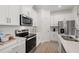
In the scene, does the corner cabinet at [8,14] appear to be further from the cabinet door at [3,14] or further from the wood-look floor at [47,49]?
the wood-look floor at [47,49]

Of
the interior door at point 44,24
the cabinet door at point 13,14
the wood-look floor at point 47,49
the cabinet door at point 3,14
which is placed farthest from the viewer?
the interior door at point 44,24

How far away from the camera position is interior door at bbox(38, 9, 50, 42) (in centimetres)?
659

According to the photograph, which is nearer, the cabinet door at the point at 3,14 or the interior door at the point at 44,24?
the cabinet door at the point at 3,14

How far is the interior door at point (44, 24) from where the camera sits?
6588 mm

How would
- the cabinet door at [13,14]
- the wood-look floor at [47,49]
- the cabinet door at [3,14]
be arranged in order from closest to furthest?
1. the cabinet door at [3,14]
2. the cabinet door at [13,14]
3. the wood-look floor at [47,49]

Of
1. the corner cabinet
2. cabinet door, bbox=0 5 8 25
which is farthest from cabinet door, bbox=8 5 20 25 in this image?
cabinet door, bbox=0 5 8 25

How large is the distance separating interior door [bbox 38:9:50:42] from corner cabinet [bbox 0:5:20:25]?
12.2 ft

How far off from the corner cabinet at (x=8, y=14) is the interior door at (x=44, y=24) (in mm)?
3728

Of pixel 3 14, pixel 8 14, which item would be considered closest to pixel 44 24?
pixel 8 14

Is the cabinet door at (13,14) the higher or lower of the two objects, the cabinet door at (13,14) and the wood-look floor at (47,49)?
the higher

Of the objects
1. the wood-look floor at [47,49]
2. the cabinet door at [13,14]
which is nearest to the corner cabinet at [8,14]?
the cabinet door at [13,14]

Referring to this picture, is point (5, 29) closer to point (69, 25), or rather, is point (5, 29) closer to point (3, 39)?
point (3, 39)

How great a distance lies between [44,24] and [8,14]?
435 centimetres
